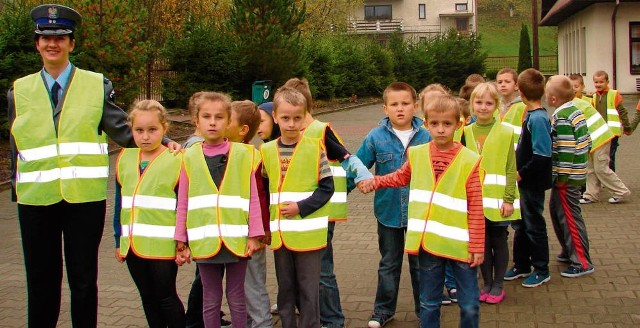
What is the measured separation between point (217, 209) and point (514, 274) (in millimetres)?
3243

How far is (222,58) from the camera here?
87.0 ft

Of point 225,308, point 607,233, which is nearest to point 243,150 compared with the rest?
point 225,308

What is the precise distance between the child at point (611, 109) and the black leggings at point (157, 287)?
7563mm

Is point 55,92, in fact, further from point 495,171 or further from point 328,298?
point 495,171

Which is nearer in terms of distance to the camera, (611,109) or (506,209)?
(506,209)

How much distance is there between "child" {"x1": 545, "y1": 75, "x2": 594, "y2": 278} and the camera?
20.8 ft

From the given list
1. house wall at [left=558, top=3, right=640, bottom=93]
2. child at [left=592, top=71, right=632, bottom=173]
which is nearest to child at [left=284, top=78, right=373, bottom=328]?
child at [left=592, top=71, right=632, bottom=173]

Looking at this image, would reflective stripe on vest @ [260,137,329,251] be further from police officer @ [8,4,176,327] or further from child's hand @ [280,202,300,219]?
police officer @ [8,4,176,327]

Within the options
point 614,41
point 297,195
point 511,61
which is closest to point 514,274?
point 297,195

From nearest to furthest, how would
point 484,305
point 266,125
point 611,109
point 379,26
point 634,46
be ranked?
point 266,125 → point 484,305 → point 611,109 → point 634,46 → point 379,26

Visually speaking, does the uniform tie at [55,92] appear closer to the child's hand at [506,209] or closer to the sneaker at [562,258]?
the child's hand at [506,209]

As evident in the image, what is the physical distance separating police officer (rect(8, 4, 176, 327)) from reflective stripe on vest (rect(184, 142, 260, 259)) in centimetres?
54

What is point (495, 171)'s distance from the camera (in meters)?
5.79

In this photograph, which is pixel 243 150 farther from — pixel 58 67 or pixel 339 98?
pixel 339 98
